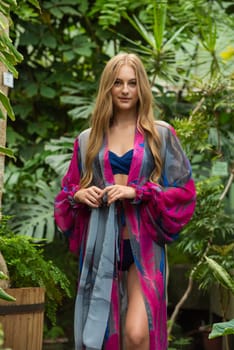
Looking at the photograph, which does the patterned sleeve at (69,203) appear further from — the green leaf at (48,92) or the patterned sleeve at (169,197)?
the green leaf at (48,92)

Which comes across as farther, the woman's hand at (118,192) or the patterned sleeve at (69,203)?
the patterned sleeve at (69,203)

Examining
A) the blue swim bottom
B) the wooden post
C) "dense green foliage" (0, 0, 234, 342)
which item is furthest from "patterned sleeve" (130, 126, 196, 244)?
"dense green foliage" (0, 0, 234, 342)

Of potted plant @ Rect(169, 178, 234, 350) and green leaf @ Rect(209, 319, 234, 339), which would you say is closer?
green leaf @ Rect(209, 319, 234, 339)

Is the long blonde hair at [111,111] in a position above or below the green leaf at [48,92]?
below

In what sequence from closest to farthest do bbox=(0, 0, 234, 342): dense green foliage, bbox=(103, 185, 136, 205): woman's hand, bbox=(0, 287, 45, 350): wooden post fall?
1. bbox=(103, 185, 136, 205): woman's hand
2. bbox=(0, 287, 45, 350): wooden post
3. bbox=(0, 0, 234, 342): dense green foliage

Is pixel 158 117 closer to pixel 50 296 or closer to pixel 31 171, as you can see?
pixel 31 171

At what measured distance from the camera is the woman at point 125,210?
3.56 m

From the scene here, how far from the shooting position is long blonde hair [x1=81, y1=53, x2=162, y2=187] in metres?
3.72

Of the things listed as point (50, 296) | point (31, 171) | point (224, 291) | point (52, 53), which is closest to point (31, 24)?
point (52, 53)

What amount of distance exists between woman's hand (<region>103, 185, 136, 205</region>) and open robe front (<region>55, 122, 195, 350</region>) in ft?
0.09

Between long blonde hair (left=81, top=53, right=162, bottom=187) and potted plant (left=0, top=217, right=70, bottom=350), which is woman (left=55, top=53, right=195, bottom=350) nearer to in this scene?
long blonde hair (left=81, top=53, right=162, bottom=187)

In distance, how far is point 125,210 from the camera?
3662 millimetres

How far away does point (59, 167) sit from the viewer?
19.9ft

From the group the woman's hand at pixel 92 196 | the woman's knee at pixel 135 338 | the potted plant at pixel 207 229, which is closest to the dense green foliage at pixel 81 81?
the potted plant at pixel 207 229
